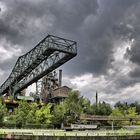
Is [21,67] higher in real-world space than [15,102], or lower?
higher

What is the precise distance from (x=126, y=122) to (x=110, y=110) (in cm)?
1688

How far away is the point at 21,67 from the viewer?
311 ft

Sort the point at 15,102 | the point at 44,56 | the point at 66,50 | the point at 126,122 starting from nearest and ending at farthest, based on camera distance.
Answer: the point at 66,50, the point at 44,56, the point at 126,122, the point at 15,102

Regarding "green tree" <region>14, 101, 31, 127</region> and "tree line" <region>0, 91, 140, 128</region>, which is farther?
"tree line" <region>0, 91, 140, 128</region>

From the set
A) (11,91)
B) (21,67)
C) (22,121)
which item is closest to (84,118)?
(22,121)

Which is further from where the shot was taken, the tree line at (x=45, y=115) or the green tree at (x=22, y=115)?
the tree line at (x=45, y=115)

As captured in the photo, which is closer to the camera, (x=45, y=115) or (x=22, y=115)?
(x=22, y=115)

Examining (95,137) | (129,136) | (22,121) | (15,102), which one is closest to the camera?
(95,137)

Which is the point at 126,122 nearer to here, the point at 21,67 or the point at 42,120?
the point at 42,120

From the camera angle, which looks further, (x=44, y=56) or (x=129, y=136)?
(x=44, y=56)

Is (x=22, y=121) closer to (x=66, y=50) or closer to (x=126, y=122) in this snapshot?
(x=66, y=50)

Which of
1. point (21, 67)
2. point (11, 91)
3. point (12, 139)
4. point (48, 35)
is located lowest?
point (12, 139)

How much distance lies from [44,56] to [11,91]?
92.0 feet

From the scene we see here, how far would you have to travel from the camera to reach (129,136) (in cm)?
4775
